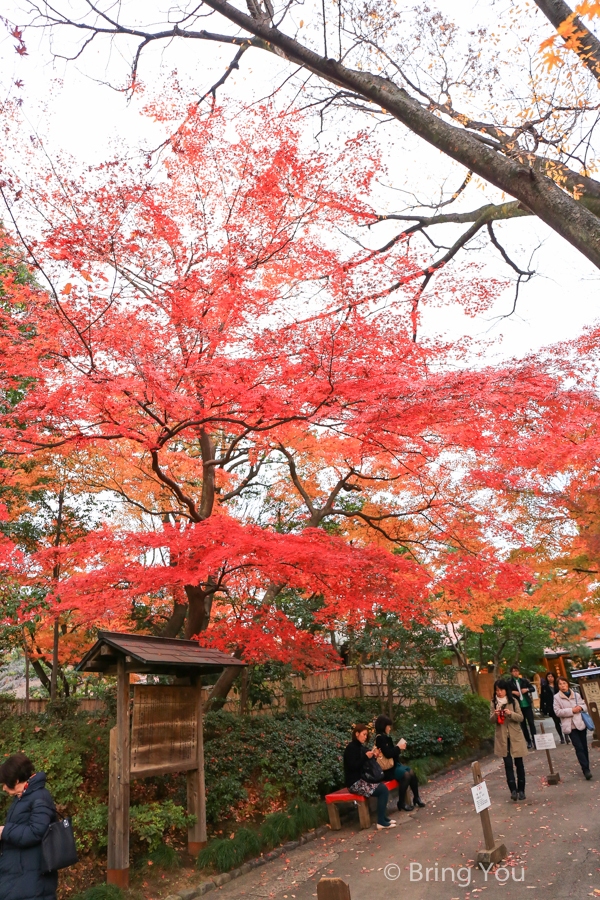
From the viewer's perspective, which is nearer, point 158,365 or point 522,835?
point 522,835

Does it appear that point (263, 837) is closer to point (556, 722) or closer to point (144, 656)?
point (144, 656)

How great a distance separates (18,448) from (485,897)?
7.52m

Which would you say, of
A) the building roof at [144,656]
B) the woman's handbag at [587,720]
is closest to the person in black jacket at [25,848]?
the building roof at [144,656]

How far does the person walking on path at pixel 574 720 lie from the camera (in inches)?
323

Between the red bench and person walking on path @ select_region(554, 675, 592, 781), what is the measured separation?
8.62ft

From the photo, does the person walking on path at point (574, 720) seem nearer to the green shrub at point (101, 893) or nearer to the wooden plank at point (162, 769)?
the wooden plank at point (162, 769)

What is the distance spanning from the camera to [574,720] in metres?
8.17

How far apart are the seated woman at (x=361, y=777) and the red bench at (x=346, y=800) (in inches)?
4.7

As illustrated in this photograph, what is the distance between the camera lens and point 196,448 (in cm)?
1366

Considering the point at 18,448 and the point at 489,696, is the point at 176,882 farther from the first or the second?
the point at 489,696

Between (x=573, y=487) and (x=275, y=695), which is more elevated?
(x=573, y=487)

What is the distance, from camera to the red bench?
26.1 feet

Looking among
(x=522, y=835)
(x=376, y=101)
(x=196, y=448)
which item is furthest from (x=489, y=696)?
(x=376, y=101)

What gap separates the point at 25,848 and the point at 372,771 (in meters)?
5.15
